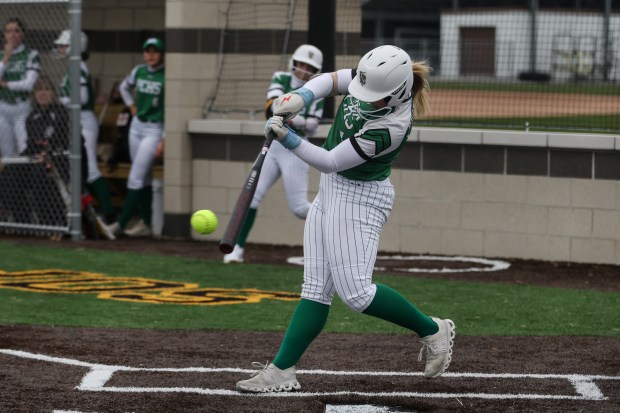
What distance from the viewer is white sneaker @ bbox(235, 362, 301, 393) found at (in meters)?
6.16

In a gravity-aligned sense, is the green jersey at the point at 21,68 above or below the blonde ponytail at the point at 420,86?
above

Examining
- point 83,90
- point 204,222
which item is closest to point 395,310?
point 204,222

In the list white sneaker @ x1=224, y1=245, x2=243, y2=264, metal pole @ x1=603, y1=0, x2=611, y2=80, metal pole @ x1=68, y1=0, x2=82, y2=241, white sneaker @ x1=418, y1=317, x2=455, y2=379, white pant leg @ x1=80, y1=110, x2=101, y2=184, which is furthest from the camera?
white pant leg @ x1=80, y1=110, x2=101, y2=184

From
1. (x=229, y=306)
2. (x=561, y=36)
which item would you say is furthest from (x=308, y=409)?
(x=561, y=36)

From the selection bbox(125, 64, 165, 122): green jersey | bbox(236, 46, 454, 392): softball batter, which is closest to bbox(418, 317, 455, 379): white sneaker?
bbox(236, 46, 454, 392): softball batter

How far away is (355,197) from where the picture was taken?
6.21 m

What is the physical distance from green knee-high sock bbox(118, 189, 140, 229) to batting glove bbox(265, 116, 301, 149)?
23.8ft

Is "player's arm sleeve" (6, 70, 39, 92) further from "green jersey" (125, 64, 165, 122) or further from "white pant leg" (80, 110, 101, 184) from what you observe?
"green jersey" (125, 64, 165, 122)

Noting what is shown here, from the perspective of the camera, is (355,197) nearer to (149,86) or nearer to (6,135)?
(149,86)

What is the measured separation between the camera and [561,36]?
14594 mm

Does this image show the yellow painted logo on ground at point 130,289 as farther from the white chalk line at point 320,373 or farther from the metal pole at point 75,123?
the white chalk line at point 320,373

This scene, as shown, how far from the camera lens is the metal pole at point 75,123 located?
12.6m

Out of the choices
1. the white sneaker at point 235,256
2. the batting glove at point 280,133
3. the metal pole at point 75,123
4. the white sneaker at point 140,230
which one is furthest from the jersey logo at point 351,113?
the white sneaker at point 140,230

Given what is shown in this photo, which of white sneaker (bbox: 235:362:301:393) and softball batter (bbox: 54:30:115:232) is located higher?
softball batter (bbox: 54:30:115:232)
